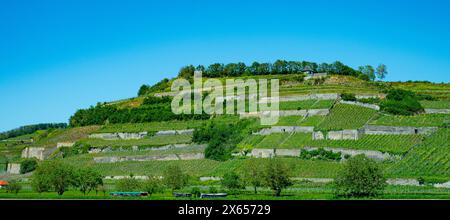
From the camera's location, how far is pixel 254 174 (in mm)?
63250

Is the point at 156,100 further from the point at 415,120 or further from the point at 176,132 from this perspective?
the point at 415,120

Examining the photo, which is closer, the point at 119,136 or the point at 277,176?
the point at 277,176

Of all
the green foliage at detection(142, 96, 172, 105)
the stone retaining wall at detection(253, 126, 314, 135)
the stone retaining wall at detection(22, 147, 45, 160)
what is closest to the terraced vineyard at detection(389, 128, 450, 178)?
the stone retaining wall at detection(253, 126, 314, 135)

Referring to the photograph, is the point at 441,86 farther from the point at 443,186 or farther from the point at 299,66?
the point at 443,186

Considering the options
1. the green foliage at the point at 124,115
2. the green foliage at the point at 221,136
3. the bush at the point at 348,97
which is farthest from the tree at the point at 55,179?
the bush at the point at 348,97

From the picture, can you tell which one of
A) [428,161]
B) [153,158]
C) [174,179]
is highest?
[153,158]

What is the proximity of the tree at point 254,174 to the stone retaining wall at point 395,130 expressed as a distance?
1672 centimetres

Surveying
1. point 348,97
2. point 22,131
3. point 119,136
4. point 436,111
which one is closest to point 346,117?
point 348,97

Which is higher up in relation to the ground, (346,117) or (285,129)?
(346,117)

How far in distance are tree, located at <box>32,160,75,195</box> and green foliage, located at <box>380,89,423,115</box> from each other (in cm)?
4000

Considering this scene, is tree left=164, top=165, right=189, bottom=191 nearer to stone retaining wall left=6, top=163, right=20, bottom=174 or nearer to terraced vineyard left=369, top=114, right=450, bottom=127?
terraced vineyard left=369, top=114, right=450, bottom=127

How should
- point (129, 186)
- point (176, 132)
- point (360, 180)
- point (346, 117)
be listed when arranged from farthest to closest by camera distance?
point (176, 132) → point (346, 117) → point (129, 186) → point (360, 180)

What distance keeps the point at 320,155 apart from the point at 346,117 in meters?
11.5
